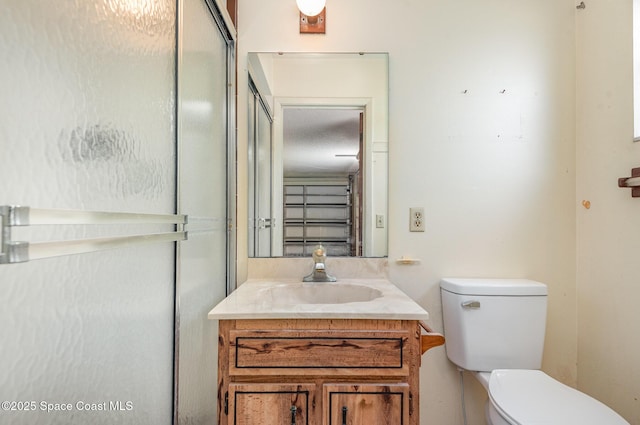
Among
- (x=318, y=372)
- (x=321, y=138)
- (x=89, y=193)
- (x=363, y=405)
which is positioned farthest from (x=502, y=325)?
(x=89, y=193)

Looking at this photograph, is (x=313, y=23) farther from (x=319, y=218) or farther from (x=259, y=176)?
(x=319, y=218)

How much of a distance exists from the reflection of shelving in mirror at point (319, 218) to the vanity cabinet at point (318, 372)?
54 cm

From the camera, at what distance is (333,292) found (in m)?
1.38

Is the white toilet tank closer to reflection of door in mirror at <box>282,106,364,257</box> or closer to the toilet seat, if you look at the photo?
the toilet seat

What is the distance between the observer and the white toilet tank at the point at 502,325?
134cm

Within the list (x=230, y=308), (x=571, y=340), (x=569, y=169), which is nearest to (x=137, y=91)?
(x=230, y=308)

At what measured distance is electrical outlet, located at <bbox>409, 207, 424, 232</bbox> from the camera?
4.94 feet

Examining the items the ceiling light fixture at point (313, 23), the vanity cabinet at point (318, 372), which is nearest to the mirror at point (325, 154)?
the ceiling light fixture at point (313, 23)

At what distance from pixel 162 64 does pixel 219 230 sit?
676 mm

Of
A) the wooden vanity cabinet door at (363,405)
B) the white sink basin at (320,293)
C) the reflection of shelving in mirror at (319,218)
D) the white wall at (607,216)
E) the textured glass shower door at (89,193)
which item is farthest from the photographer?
the reflection of shelving in mirror at (319,218)

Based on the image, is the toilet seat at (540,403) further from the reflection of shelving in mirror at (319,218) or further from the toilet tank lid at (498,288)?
the reflection of shelving in mirror at (319,218)

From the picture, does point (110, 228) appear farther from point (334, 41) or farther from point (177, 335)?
point (334, 41)

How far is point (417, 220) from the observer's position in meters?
1.51

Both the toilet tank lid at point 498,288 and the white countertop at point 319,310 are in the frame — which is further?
the toilet tank lid at point 498,288
